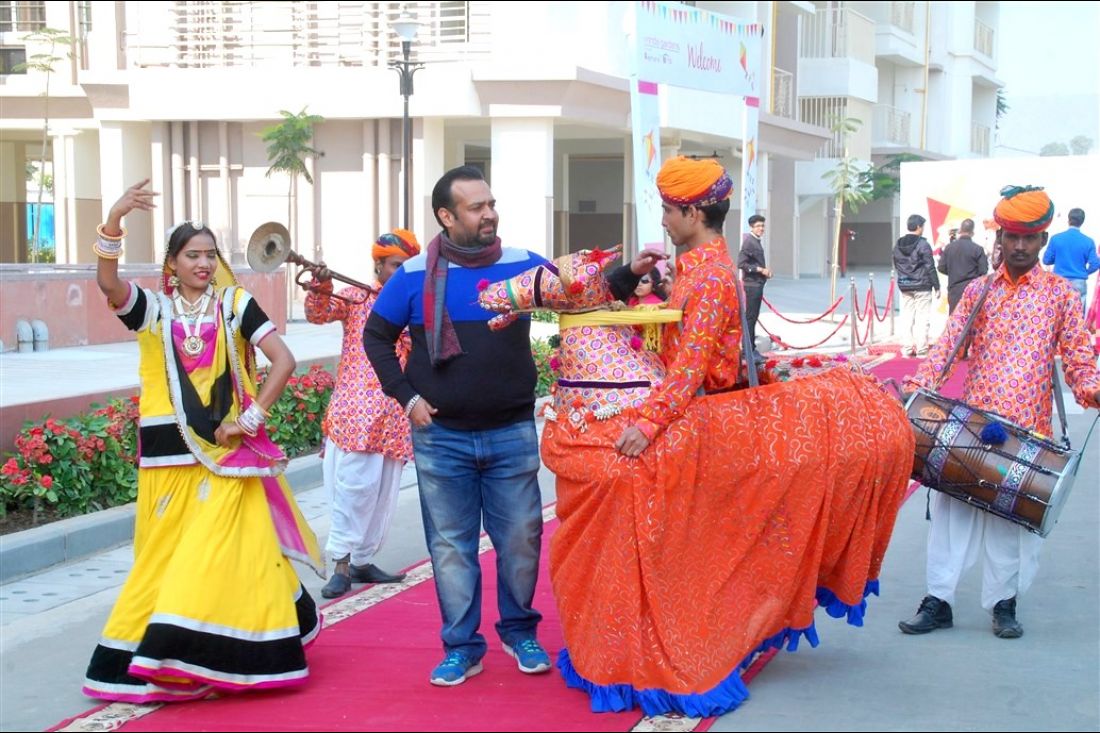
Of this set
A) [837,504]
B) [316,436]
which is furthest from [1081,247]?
[837,504]

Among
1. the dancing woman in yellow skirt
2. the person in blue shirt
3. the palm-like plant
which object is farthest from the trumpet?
the palm-like plant

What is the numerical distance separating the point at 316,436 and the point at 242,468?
5293 millimetres

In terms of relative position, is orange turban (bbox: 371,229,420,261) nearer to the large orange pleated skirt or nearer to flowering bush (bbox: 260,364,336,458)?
the large orange pleated skirt

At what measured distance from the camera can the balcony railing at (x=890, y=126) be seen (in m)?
48.8

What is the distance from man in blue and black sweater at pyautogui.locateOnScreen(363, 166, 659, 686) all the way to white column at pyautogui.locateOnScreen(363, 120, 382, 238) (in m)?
21.1

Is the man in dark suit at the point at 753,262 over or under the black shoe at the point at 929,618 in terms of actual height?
over

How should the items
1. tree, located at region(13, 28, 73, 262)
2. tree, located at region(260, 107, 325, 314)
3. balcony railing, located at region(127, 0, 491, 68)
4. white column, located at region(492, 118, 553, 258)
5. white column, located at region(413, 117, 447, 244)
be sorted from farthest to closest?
tree, located at region(13, 28, 73, 262)
balcony railing, located at region(127, 0, 491, 68)
white column, located at region(492, 118, 553, 258)
white column, located at region(413, 117, 447, 244)
tree, located at region(260, 107, 325, 314)

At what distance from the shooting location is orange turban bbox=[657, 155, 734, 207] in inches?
190

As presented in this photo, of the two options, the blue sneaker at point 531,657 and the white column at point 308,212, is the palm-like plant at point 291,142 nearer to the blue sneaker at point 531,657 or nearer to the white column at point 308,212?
the white column at point 308,212

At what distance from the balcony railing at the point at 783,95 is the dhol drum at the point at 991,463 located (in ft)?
114

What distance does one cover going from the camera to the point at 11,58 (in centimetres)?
3169

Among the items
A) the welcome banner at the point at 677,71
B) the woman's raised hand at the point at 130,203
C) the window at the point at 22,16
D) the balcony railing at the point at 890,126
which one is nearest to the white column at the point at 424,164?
the welcome banner at the point at 677,71

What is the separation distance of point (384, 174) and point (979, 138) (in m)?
38.6

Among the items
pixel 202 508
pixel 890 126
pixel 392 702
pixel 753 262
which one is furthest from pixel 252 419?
pixel 890 126
